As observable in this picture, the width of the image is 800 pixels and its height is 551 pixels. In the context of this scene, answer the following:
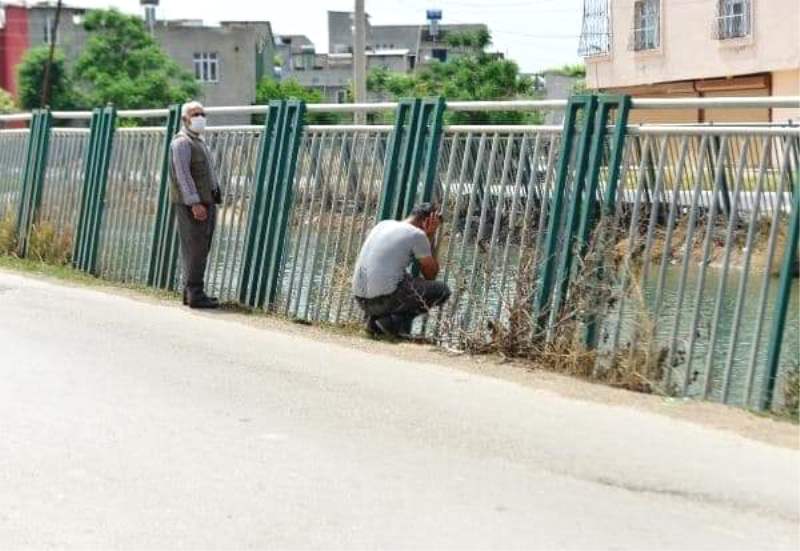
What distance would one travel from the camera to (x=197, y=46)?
79312 mm

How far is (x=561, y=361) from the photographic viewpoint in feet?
31.0

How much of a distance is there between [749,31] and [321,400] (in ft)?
97.7

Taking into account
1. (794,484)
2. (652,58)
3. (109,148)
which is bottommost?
(794,484)

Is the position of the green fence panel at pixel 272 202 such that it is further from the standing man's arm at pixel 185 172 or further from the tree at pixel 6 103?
the tree at pixel 6 103

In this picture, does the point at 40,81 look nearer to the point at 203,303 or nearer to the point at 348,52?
the point at 348,52

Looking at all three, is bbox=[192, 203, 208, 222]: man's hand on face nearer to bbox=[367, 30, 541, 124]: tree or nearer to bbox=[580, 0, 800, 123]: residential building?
bbox=[580, 0, 800, 123]: residential building

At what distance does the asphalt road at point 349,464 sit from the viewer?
6082 millimetres

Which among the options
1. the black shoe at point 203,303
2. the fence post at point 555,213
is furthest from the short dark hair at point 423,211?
the black shoe at point 203,303

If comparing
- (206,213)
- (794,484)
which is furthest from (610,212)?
(206,213)

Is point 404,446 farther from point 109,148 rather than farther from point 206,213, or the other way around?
point 109,148

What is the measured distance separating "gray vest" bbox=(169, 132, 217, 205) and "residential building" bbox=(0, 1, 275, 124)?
64.6m

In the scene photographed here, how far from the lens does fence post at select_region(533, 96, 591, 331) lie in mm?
9602

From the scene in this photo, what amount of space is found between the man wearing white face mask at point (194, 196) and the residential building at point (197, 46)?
6453 cm

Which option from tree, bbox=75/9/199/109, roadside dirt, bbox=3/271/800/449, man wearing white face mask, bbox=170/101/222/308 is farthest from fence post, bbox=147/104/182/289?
tree, bbox=75/9/199/109
